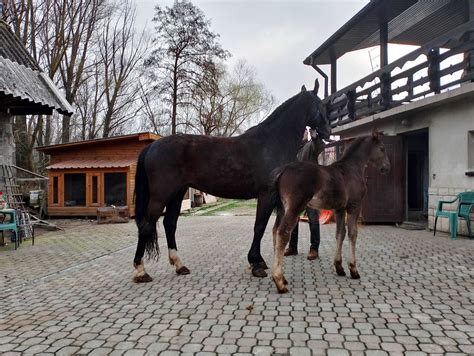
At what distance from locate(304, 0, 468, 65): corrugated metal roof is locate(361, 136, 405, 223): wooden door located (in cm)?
353

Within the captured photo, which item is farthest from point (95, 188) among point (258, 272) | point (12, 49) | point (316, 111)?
point (316, 111)

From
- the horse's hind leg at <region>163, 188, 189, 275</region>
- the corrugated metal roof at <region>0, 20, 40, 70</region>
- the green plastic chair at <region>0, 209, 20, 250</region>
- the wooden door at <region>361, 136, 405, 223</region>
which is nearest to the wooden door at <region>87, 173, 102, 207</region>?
the corrugated metal roof at <region>0, 20, 40, 70</region>

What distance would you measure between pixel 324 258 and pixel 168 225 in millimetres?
2524

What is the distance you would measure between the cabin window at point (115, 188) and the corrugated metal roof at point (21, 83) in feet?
18.4

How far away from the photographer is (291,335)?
291 centimetres

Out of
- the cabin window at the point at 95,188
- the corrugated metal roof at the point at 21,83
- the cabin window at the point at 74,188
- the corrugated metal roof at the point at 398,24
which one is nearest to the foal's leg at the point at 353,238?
the corrugated metal roof at the point at 21,83

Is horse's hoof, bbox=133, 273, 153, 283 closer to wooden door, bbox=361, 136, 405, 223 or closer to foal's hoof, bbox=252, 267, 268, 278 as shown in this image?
foal's hoof, bbox=252, 267, 268, 278

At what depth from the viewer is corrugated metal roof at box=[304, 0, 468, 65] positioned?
10336mm

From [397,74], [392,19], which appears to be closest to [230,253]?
[397,74]

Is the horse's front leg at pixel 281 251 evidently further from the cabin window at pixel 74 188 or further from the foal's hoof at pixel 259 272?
the cabin window at pixel 74 188

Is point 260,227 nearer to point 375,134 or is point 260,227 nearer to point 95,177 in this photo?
point 375,134

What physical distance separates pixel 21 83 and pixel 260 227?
563cm

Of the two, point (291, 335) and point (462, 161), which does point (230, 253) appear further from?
point (462, 161)

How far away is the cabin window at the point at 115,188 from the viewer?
14.0m
